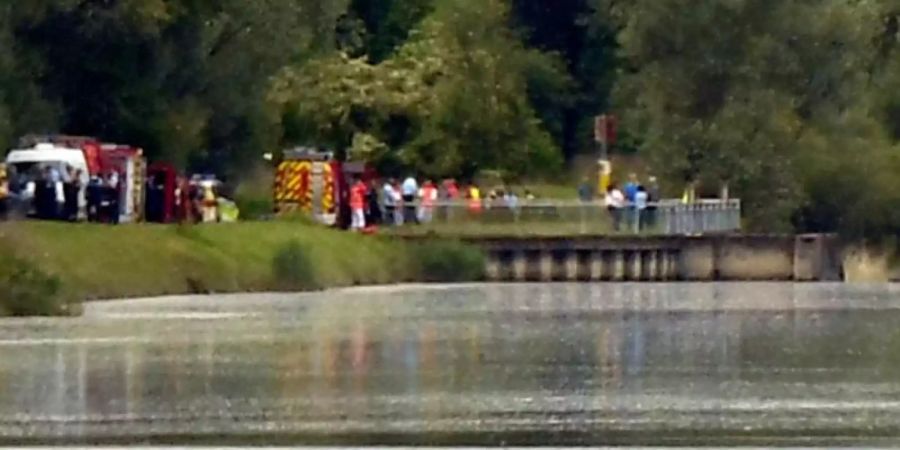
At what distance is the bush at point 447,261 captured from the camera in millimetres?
63531

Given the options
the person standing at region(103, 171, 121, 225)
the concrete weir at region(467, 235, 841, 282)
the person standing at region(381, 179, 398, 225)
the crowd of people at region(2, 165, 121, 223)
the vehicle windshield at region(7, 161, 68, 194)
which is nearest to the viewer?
the crowd of people at region(2, 165, 121, 223)

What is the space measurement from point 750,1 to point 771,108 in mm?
3272

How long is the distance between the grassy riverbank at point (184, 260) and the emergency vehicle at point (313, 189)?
5769 mm

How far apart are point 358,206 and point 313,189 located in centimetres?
129

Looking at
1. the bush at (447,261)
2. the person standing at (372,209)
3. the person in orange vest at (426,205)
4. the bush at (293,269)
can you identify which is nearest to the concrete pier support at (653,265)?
the person in orange vest at (426,205)

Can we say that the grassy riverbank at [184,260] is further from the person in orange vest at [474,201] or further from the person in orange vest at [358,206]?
the person in orange vest at [474,201]

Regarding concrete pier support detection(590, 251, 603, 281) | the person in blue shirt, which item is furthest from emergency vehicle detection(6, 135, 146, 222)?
the person in blue shirt

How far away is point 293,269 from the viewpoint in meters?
52.2

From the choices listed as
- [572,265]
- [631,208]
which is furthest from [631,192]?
[572,265]

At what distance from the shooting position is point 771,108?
8156 cm

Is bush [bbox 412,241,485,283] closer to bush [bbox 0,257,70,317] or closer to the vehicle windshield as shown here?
the vehicle windshield

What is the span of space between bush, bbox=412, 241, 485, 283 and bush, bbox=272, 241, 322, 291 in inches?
398

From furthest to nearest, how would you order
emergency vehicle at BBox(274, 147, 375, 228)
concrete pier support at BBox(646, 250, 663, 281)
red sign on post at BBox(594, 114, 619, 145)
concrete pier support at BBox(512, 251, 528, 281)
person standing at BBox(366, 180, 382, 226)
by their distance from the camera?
red sign on post at BBox(594, 114, 619, 145)
concrete pier support at BBox(646, 250, 663, 281)
concrete pier support at BBox(512, 251, 528, 281)
person standing at BBox(366, 180, 382, 226)
emergency vehicle at BBox(274, 147, 375, 228)

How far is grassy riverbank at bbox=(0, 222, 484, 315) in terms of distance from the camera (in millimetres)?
40156
